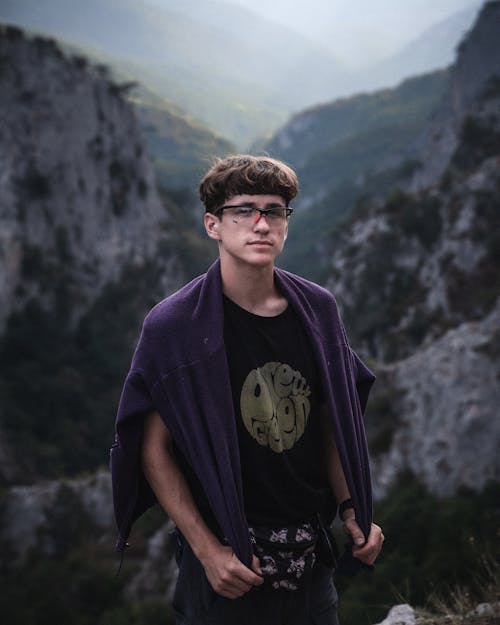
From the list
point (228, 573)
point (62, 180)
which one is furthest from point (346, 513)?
point (62, 180)

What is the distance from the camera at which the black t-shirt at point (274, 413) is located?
211 cm

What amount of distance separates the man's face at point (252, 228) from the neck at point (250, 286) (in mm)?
37

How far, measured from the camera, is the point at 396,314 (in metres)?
27.4

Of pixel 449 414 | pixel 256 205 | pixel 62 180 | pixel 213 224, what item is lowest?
pixel 62 180

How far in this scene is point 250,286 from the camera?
222cm

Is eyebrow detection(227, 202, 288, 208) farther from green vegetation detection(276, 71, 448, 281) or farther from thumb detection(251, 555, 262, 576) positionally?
green vegetation detection(276, 71, 448, 281)

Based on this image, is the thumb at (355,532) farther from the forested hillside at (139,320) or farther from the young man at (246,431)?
the forested hillside at (139,320)

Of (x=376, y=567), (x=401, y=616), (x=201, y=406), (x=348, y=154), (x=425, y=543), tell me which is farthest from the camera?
(x=348, y=154)

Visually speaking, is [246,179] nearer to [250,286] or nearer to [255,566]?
[250,286]

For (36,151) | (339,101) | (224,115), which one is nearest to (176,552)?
(36,151)

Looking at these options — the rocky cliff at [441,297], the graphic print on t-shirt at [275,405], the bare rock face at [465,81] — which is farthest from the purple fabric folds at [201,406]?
the bare rock face at [465,81]

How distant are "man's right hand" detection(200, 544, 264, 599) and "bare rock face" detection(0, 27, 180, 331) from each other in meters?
38.4

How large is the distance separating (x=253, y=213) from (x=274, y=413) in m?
0.77

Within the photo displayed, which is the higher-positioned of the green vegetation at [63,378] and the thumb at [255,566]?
the thumb at [255,566]
